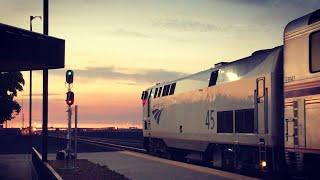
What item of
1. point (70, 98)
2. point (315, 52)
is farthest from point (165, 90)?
point (315, 52)

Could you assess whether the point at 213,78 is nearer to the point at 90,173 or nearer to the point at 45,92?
the point at 90,173

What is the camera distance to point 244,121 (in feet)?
64.2

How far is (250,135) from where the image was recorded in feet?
61.7

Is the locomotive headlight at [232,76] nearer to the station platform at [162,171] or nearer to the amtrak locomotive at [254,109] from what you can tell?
the amtrak locomotive at [254,109]

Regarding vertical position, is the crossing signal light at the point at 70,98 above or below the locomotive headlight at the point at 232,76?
below

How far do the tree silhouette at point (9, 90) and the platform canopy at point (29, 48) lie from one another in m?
47.2

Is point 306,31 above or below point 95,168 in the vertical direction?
above

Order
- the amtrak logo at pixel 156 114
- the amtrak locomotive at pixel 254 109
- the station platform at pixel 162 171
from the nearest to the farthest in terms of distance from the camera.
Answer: the amtrak locomotive at pixel 254 109
the station platform at pixel 162 171
the amtrak logo at pixel 156 114

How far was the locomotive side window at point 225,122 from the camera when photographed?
2088 cm

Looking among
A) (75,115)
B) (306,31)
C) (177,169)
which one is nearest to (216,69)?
(177,169)

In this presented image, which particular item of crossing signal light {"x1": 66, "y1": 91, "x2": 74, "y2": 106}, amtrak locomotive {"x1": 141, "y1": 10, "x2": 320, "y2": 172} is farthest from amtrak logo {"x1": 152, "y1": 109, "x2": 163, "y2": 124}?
crossing signal light {"x1": 66, "y1": 91, "x2": 74, "y2": 106}

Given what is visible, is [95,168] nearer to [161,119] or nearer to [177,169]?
[177,169]

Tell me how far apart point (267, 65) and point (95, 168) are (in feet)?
29.8

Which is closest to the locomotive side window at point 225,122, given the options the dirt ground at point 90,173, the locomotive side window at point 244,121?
the locomotive side window at point 244,121
